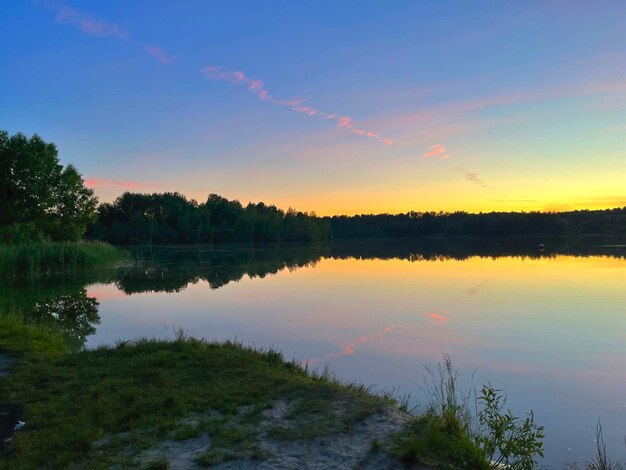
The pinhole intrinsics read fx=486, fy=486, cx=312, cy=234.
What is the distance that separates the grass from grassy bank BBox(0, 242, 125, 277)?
20520mm

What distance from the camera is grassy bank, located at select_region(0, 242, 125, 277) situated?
26.5 metres

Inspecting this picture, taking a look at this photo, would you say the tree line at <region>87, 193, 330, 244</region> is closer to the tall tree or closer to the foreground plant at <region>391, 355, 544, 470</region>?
the tall tree

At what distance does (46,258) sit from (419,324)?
24413mm

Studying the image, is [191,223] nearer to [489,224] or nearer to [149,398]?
[489,224]

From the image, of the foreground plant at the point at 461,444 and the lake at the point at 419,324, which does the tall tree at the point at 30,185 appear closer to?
the lake at the point at 419,324

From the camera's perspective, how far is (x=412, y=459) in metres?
4.41

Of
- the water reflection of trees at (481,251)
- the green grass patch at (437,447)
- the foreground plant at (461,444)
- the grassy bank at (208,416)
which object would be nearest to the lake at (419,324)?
the grassy bank at (208,416)

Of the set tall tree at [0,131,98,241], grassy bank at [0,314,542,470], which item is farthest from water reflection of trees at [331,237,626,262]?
grassy bank at [0,314,542,470]

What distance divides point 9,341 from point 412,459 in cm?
889

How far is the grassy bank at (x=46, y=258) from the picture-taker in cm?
2652

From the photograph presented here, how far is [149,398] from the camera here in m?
6.09

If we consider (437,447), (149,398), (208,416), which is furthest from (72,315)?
(437,447)

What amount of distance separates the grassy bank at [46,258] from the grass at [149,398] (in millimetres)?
20520

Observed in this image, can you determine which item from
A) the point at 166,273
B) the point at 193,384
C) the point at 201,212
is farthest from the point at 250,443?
the point at 201,212
